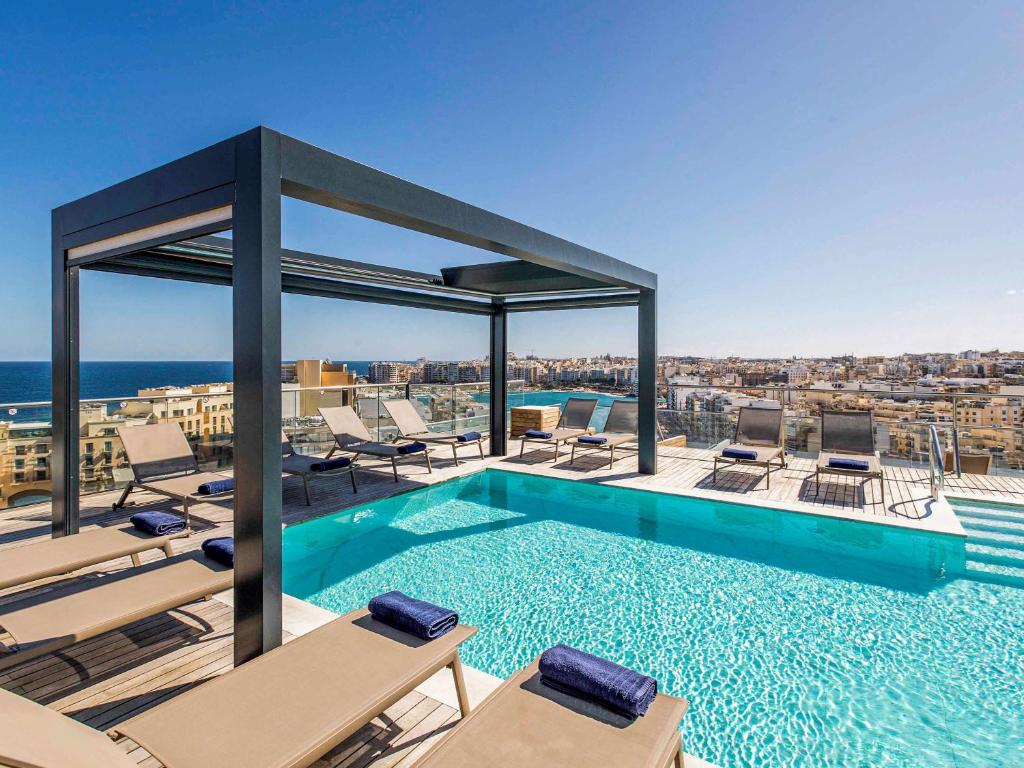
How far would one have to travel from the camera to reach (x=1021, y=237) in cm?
1162

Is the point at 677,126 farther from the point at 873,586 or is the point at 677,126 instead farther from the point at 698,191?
the point at 873,586

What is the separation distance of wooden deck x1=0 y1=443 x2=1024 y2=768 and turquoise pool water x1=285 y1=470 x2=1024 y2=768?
0.63 m

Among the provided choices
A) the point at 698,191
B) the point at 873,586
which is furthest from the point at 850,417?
the point at 698,191

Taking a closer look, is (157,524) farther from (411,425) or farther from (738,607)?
(411,425)

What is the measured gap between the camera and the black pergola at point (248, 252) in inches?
97.0

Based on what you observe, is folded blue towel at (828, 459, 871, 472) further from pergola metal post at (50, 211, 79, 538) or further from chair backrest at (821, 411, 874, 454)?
pergola metal post at (50, 211, 79, 538)

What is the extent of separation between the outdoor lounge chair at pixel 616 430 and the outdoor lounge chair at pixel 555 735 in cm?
639

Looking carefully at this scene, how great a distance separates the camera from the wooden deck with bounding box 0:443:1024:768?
7.57ft

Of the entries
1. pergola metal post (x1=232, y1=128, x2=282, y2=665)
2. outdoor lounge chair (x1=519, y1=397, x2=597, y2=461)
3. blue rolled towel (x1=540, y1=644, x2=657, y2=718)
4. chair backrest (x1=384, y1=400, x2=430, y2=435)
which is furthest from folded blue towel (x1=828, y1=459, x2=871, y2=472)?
pergola metal post (x1=232, y1=128, x2=282, y2=665)

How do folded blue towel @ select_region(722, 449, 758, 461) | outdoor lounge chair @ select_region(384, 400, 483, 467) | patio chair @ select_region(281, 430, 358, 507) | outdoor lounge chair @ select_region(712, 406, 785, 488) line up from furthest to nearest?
outdoor lounge chair @ select_region(384, 400, 483, 467) → outdoor lounge chair @ select_region(712, 406, 785, 488) → folded blue towel @ select_region(722, 449, 758, 461) → patio chair @ select_region(281, 430, 358, 507)

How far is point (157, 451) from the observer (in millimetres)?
5891

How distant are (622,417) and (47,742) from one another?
332 inches

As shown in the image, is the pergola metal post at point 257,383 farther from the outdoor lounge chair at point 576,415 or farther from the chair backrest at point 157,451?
the outdoor lounge chair at point 576,415

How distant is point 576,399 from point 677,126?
531 centimetres
